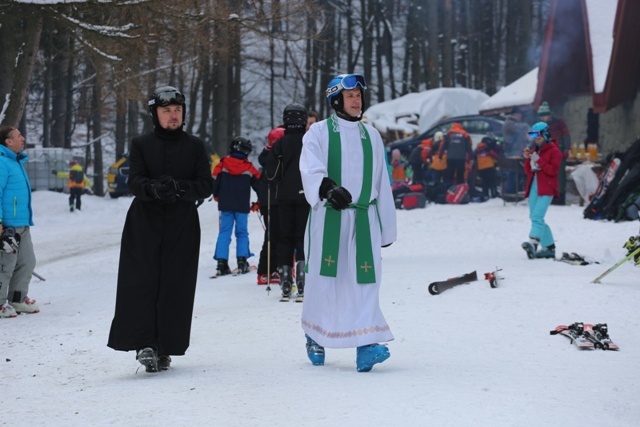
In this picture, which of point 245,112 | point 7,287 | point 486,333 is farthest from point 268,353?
point 245,112

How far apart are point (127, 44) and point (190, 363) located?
483 inches

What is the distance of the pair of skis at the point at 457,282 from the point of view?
36.2ft

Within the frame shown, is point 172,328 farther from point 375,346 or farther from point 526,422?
point 526,422

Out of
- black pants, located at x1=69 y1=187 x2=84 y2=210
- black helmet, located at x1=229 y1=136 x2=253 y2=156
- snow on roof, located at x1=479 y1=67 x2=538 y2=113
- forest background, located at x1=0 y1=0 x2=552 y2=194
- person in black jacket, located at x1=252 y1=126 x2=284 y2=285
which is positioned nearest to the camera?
person in black jacket, located at x1=252 y1=126 x2=284 y2=285

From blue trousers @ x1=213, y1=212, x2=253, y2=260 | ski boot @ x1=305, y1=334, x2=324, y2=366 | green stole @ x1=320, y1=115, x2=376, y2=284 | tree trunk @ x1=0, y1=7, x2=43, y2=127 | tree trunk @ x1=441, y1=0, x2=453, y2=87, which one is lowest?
ski boot @ x1=305, y1=334, x2=324, y2=366

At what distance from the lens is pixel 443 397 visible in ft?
19.9

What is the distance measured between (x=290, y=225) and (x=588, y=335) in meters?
4.06

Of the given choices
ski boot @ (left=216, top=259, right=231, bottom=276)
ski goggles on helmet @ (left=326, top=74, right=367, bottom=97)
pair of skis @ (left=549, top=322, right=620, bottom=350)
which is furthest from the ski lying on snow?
ski goggles on helmet @ (left=326, top=74, right=367, bottom=97)

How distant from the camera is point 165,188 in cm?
721

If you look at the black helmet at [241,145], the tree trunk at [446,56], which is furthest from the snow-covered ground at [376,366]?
the tree trunk at [446,56]

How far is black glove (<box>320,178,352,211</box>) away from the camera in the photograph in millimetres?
6996

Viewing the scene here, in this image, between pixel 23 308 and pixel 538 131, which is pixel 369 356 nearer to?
pixel 23 308

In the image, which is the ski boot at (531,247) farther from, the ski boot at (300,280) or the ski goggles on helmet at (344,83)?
the ski goggles on helmet at (344,83)

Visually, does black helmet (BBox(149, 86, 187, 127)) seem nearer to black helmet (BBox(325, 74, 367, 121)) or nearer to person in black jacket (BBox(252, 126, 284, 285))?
black helmet (BBox(325, 74, 367, 121))
